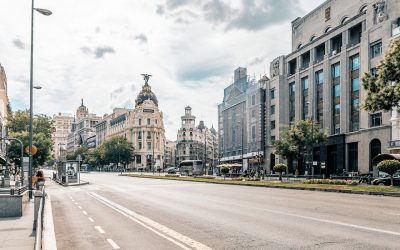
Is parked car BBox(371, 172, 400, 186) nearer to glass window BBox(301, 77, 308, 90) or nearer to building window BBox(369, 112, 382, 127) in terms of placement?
building window BBox(369, 112, 382, 127)

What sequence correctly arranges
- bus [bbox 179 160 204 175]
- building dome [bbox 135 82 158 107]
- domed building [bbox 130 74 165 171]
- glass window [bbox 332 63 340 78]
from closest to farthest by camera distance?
glass window [bbox 332 63 340 78], bus [bbox 179 160 204 175], domed building [bbox 130 74 165 171], building dome [bbox 135 82 158 107]

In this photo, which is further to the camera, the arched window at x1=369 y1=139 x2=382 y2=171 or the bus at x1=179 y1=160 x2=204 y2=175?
the bus at x1=179 y1=160 x2=204 y2=175

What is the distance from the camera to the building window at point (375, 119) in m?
50.8

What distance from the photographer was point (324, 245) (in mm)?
9430

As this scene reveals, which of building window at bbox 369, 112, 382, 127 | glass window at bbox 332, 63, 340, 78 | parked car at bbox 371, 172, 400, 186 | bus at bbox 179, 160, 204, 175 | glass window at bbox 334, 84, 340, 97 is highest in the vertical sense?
glass window at bbox 332, 63, 340, 78

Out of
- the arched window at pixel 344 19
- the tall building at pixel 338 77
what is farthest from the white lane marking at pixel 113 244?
the arched window at pixel 344 19

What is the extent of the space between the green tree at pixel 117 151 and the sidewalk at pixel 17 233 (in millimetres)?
129463

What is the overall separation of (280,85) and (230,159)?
34.0 meters

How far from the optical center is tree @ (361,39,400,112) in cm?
3125

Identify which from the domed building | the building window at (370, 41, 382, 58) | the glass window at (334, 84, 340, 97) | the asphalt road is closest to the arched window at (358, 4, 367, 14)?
the building window at (370, 41, 382, 58)

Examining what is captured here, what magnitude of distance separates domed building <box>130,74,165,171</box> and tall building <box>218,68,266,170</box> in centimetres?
4950

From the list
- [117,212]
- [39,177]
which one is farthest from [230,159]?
[117,212]

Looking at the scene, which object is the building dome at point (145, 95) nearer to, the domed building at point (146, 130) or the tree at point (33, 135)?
the domed building at point (146, 130)

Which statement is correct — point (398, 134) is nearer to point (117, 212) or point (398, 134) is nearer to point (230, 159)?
point (117, 212)
